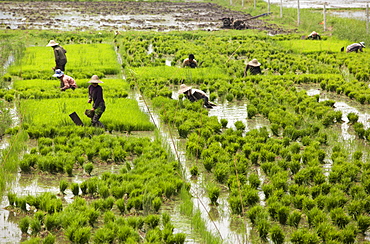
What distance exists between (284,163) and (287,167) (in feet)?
0.41

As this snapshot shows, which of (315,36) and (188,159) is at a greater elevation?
(315,36)

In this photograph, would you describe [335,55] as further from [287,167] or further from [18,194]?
[18,194]

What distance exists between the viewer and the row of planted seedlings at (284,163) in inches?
215

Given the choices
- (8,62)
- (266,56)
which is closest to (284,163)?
(266,56)

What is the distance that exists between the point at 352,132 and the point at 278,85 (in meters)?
3.44

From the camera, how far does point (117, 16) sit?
33625 mm

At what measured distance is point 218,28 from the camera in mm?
27016

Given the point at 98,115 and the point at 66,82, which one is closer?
the point at 98,115

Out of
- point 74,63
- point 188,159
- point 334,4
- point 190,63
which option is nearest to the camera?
point 188,159

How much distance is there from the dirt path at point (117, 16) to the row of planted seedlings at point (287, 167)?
16.3 m

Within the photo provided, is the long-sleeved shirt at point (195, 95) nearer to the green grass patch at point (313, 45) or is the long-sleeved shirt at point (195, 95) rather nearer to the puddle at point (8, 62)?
the puddle at point (8, 62)

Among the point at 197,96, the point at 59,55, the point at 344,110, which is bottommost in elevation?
the point at 344,110

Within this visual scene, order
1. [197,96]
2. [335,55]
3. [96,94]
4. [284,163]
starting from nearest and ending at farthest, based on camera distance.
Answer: [284,163]
[96,94]
[197,96]
[335,55]

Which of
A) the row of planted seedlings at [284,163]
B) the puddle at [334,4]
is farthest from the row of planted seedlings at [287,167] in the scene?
the puddle at [334,4]
